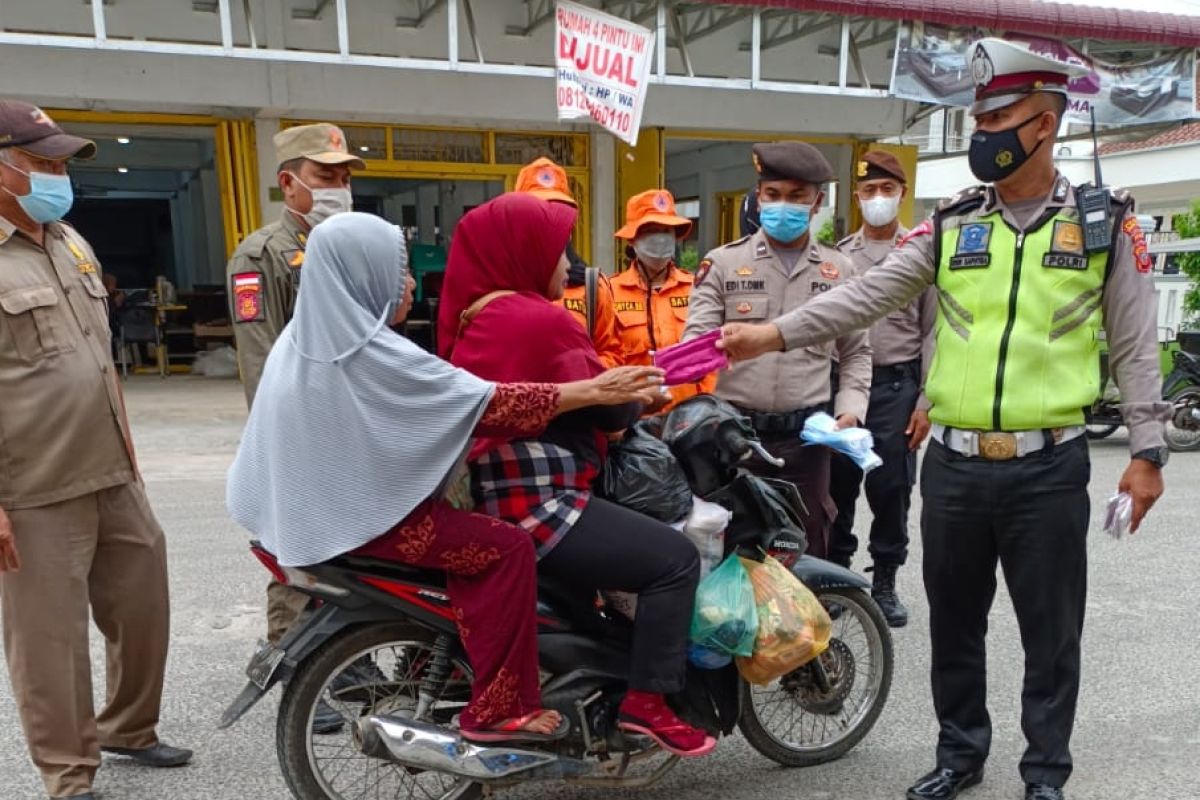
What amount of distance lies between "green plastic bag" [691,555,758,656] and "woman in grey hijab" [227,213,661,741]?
1.62 ft

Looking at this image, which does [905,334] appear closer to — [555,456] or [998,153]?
[998,153]

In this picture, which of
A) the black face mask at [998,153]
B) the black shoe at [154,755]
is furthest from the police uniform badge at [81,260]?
the black face mask at [998,153]

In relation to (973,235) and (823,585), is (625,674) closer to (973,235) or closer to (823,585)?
(823,585)

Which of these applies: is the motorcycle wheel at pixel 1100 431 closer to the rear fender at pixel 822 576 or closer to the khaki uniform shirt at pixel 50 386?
the rear fender at pixel 822 576

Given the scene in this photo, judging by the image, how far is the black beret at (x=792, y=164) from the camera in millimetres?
3568

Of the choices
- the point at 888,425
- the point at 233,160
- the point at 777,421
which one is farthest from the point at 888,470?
the point at 233,160

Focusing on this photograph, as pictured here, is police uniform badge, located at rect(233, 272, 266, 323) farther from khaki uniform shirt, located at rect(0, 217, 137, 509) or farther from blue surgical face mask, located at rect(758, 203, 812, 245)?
blue surgical face mask, located at rect(758, 203, 812, 245)

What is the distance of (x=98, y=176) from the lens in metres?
19.1

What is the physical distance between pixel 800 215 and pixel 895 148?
1107 cm

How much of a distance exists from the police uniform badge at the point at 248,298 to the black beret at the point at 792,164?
6.40 feet

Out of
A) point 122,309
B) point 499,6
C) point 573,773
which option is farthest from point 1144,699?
point 122,309

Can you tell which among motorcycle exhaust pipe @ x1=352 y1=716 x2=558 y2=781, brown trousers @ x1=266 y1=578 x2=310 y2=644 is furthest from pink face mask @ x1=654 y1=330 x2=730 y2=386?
brown trousers @ x1=266 y1=578 x2=310 y2=644

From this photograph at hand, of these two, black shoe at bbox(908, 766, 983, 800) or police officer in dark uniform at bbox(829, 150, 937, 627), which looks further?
police officer in dark uniform at bbox(829, 150, 937, 627)

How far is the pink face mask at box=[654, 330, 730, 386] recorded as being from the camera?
2707mm
